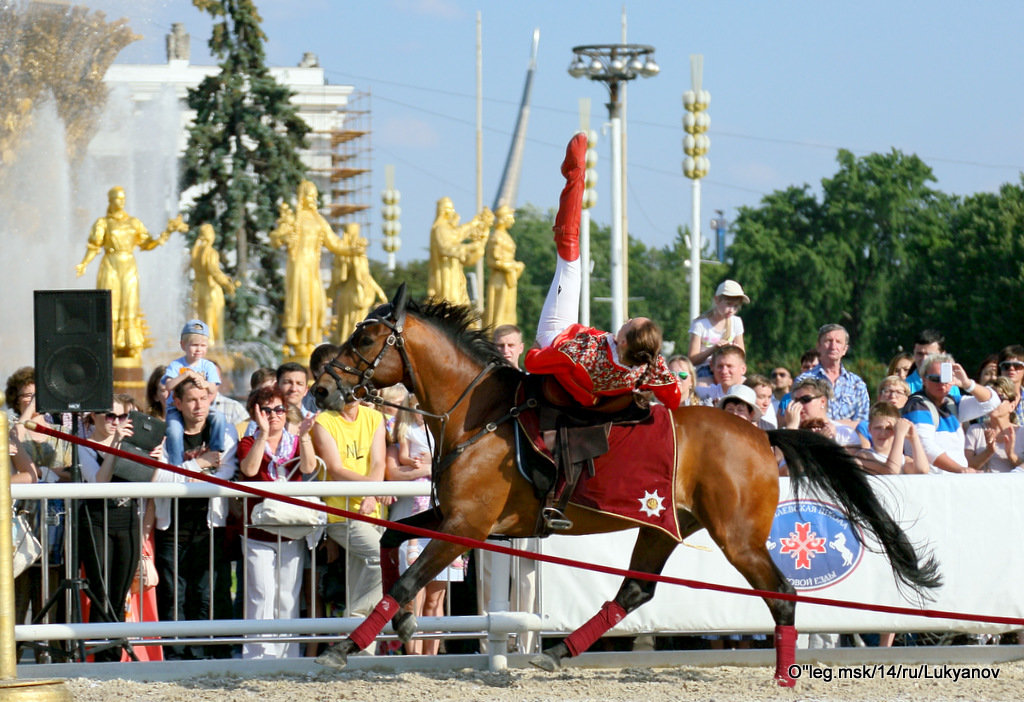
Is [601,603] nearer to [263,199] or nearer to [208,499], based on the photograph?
[208,499]

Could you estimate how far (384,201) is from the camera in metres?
47.1

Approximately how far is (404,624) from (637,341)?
5.82 feet

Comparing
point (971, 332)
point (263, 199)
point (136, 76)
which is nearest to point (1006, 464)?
point (136, 76)

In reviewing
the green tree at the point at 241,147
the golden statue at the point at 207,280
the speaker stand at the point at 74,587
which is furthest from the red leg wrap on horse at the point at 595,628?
the green tree at the point at 241,147

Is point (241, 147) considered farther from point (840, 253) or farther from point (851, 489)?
point (851, 489)

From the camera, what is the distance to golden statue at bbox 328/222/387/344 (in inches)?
1067

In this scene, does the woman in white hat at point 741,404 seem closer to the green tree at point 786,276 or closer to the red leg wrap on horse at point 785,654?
the red leg wrap on horse at point 785,654

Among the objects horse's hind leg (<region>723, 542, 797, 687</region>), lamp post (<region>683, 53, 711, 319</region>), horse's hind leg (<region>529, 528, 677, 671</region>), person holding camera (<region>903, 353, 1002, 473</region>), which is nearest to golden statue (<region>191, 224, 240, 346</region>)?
lamp post (<region>683, 53, 711, 319</region>)

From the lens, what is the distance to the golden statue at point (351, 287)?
27.1m

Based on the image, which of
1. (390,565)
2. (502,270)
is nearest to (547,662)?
(390,565)

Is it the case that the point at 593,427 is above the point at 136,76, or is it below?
below

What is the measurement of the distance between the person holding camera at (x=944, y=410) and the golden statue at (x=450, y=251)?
17.7 metres

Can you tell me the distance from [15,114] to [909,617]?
22.3m

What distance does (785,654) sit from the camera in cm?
720
